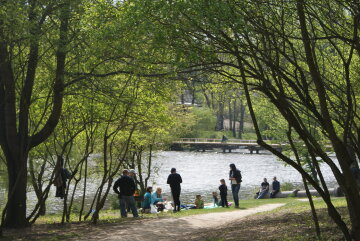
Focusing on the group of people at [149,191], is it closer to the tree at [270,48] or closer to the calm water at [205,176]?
the tree at [270,48]

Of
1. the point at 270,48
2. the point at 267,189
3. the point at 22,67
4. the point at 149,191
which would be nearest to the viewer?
the point at 270,48

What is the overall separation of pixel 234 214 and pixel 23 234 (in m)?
6.87

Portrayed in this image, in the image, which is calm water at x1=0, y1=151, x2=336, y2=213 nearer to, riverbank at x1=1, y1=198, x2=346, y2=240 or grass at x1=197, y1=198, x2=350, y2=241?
riverbank at x1=1, y1=198, x2=346, y2=240

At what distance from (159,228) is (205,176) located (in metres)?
34.0

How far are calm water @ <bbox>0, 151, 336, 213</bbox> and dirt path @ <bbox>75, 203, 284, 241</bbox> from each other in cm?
1590

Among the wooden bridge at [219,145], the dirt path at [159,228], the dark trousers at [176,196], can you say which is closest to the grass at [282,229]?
the dirt path at [159,228]

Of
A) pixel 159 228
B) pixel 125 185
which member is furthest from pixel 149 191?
pixel 159 228

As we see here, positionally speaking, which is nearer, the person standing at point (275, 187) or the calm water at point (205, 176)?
the person standing at point (275, 187)

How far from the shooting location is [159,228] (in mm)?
13562

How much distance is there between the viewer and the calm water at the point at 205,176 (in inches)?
1359

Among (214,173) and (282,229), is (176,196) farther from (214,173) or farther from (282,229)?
(214,173)

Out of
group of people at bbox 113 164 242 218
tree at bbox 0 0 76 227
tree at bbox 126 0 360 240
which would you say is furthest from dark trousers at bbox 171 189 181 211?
tree at bbox 126 0 360 240

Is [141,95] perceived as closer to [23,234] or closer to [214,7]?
[23,234]

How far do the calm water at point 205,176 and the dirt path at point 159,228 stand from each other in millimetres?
15899
